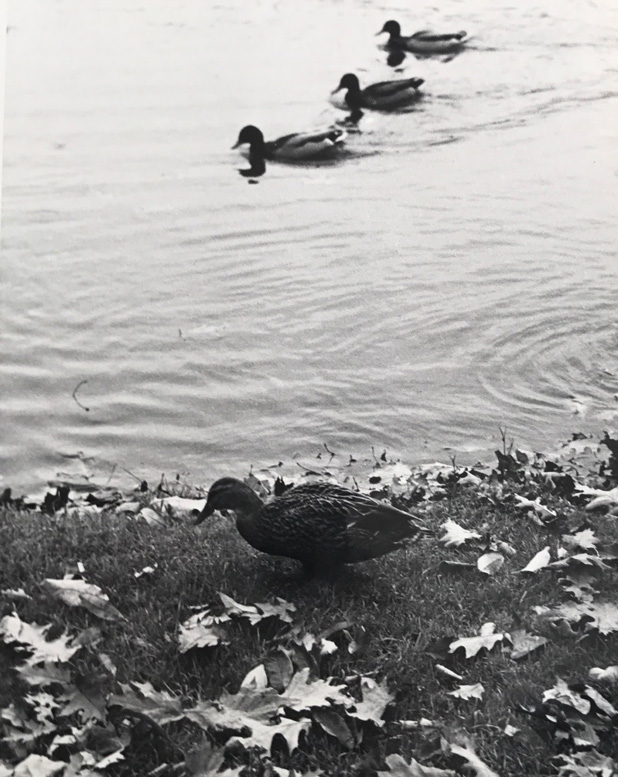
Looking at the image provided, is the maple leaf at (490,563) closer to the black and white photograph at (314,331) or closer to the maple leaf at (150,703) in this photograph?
the black and white photograph at (314,331)

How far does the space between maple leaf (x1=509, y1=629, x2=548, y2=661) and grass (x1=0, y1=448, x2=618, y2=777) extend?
0.06ft

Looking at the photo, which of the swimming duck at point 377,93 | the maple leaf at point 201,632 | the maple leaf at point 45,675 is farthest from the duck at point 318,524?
the swimming duck at point 377,93

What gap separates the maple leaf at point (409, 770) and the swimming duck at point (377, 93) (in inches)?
73.5

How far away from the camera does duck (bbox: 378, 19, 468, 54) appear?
2.56 m

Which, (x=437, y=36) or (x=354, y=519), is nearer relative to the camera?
(x=354, y=519)

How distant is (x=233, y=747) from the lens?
195 centimetres

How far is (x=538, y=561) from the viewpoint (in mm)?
2393

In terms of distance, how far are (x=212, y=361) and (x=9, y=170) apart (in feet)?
2.69

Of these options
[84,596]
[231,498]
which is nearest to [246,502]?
[231,498]

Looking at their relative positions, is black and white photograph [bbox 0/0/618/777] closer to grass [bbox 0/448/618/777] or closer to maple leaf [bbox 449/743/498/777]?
grass [bbox 0/448/618/777]

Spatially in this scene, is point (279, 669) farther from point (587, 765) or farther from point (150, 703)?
point (587, 765)

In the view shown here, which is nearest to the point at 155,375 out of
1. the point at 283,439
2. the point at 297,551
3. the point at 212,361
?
the point at 212,361

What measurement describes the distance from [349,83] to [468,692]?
1.81 metres

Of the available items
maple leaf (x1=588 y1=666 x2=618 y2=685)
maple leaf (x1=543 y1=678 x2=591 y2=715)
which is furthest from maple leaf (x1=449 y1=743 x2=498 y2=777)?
maple leaf (x1=588 y1=666 x2=618 y2=685)
